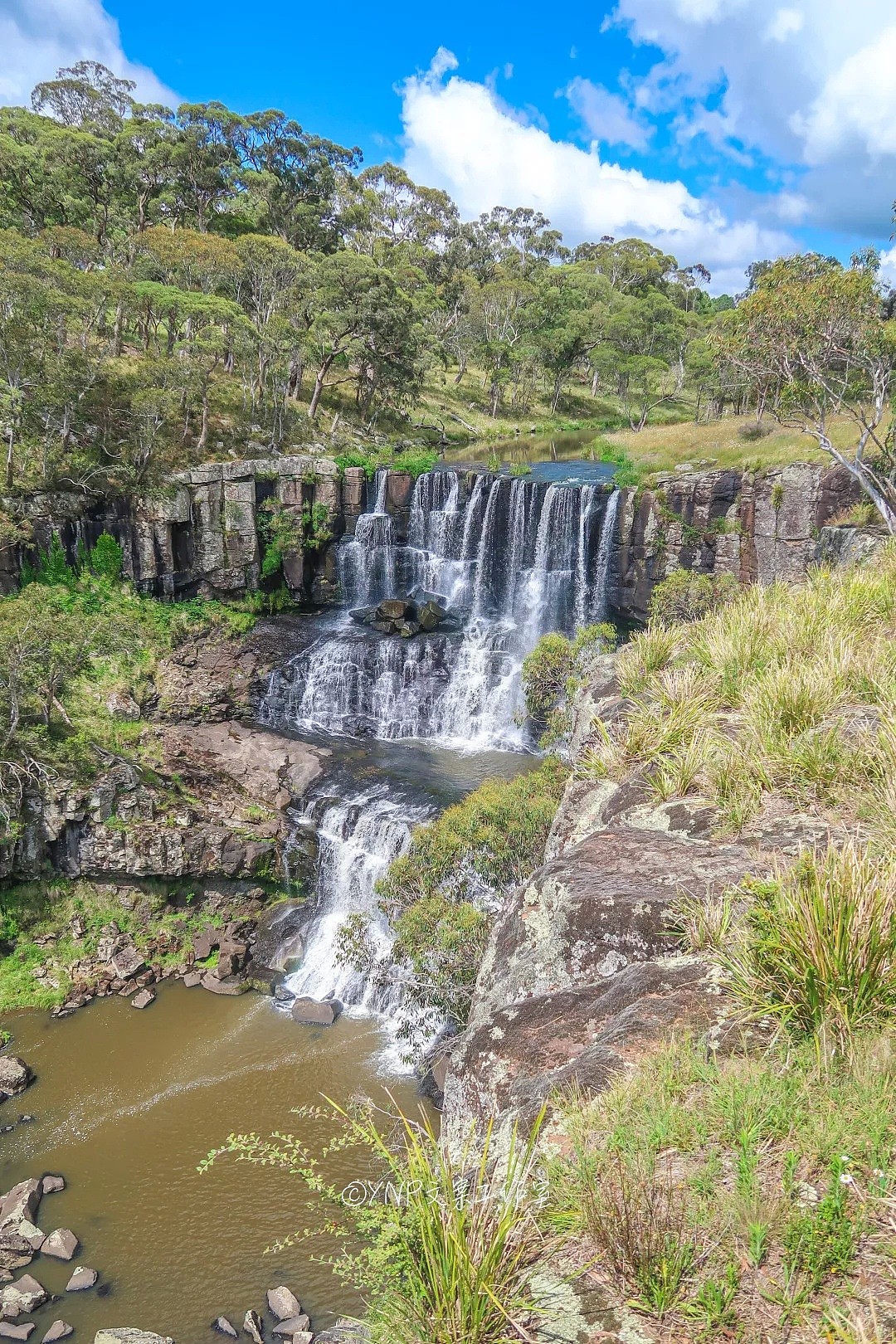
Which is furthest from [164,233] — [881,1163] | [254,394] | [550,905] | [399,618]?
[881,1163]

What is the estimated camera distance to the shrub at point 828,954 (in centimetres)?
362

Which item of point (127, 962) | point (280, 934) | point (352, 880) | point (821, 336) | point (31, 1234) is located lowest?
point (31, 1234)

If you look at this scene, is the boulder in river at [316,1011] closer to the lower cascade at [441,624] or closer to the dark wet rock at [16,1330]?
the lower cascade at [441,624]

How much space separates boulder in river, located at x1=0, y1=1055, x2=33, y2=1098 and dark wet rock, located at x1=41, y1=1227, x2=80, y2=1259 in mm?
3666

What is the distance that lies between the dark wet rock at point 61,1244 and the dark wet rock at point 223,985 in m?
5.59

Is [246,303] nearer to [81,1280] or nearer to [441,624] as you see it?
[441,624]

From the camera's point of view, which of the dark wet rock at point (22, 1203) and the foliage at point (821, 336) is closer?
the dark wet rock at point (22, 1203)

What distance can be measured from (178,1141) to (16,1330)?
3246mm

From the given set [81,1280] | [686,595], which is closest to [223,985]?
[81,1280]

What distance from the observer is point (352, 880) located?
18.3 meters

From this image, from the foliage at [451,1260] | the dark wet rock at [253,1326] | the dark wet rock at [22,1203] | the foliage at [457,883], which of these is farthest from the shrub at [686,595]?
the foliage at [451,1260]

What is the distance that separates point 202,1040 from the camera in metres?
15.3

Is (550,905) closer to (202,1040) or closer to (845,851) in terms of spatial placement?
(845,851)

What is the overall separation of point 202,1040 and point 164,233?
38880 millimetres
